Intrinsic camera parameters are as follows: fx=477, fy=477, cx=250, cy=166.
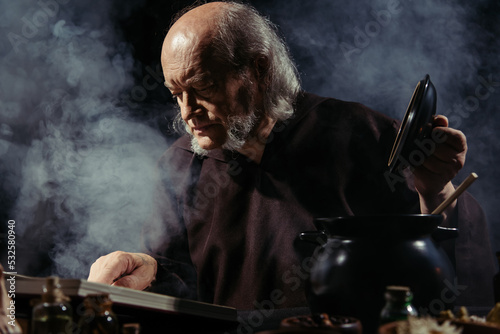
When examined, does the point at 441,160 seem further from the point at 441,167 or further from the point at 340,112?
the point at 340,112

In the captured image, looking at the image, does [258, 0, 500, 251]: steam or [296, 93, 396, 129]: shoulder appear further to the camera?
[296, 93, 396, 129]: shoulder

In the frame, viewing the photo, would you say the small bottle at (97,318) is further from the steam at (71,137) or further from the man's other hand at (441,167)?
the steam at (71,137)

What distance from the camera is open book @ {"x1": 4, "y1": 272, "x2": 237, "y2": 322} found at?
2.73 ft

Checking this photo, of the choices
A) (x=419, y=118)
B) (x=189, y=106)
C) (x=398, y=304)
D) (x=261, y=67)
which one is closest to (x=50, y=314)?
(x=398, y=304)

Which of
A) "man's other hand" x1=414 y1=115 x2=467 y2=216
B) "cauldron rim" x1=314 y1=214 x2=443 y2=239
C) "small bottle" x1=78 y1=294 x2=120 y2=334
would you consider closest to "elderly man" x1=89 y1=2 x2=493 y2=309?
"man's other hand" x1=414 y1=115 x2=467 y2=216

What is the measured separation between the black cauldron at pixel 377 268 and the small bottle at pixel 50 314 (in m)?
0.51

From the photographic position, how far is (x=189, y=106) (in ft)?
7.61

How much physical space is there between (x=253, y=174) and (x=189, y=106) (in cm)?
48

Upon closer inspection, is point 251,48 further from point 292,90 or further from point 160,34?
point 160,34

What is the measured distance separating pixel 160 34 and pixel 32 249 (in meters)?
1.47

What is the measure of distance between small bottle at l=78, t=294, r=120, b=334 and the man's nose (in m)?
1.62

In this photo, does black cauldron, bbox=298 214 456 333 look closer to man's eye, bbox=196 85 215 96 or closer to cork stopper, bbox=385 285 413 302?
cork stopper, bbox=385 285 413 302

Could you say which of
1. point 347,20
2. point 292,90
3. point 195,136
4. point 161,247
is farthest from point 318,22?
point 161,247

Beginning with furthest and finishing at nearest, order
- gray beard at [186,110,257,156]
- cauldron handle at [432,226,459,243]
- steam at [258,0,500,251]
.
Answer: gray beard at [186,110,257,156] → steam at [258,0,500,251] → cauldron handle at [432,226,459,243]
